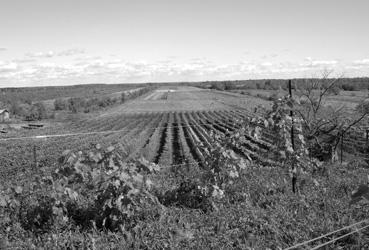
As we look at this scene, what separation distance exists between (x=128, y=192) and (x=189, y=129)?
99.9ft

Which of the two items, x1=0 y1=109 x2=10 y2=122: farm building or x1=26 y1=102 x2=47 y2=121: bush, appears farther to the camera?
x1=26 y1=102 x2=47 y2=121: bush

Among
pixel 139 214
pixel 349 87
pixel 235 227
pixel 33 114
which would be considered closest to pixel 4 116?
pixel 33 114

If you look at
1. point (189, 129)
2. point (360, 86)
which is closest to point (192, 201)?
point (189, 129)

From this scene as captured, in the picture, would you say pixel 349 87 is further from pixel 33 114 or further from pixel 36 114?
pixel 33 114

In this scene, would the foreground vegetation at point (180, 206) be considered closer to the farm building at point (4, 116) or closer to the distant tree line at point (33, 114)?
the distant tree line at point (33, 114)

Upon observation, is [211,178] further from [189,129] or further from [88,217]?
[189,129]

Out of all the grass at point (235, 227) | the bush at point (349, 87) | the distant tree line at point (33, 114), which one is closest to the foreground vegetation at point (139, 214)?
the grass at point (235, 227)

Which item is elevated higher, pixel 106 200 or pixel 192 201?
pixel 106 200

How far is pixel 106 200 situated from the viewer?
5.49 meters

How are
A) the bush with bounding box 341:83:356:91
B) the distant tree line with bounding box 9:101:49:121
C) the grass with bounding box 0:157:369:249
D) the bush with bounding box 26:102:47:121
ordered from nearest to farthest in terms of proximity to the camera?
the grass with bounding box 0:157:369:249, the bush with bounding box 26:102:47:121, the distant tree line with bounding box 9:101:49:121, the bush with bounding box 341:83:356:91

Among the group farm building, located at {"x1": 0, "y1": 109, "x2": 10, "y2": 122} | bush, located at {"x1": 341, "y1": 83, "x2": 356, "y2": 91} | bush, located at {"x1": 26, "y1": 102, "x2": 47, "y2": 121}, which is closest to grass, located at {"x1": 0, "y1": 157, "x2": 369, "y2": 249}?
bush, located at {"x1": 26, "y1": 102, "x2": 47, "y2": 121}

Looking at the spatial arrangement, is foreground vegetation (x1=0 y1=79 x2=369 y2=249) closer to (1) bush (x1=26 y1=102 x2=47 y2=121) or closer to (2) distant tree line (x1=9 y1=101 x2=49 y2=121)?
(1) bush (x1=26 y1=102 x2=47 y2=121)

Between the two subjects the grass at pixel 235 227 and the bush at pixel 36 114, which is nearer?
the grass at pixel 235 227

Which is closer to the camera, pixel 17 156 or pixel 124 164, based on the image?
pixel 124 164
